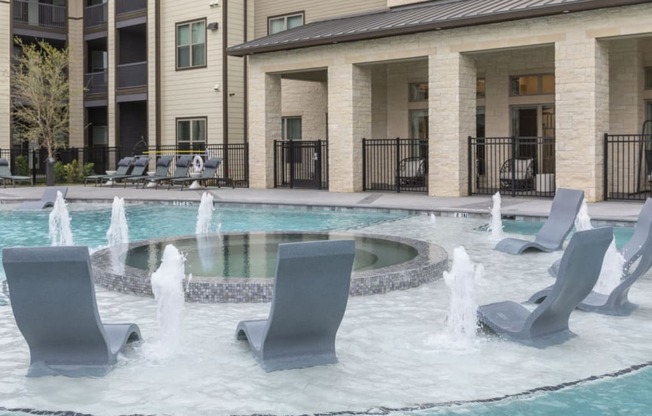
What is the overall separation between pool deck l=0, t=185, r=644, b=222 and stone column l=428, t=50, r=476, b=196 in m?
0.65

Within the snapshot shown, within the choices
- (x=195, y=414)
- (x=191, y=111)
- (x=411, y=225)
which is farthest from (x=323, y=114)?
(x=195, y=414)

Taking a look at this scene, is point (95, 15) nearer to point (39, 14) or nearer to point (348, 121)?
point (39, 14)

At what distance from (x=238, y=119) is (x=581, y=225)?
19425 mm

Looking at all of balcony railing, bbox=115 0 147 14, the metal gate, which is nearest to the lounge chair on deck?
the metal gate

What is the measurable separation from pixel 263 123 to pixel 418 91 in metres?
5.30

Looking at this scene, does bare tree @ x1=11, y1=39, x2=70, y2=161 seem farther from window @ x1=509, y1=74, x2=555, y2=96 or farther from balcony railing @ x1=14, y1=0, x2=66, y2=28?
window @ x1=509, y1=74, x2=555, y2=96

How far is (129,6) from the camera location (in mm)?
33625

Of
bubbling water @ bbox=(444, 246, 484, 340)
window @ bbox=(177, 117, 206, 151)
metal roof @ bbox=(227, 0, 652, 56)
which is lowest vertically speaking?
bubbling water @ bbox=(444, 246, 484, 340)

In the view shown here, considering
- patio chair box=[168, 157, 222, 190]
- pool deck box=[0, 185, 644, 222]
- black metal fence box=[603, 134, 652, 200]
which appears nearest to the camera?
pool deck box=[0, 185, 644, 222]

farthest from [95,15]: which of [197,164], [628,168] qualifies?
[628,168]

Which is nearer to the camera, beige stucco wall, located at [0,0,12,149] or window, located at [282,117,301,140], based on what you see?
window, located at [282,117,301,140]

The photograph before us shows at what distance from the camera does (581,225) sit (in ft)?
44.4

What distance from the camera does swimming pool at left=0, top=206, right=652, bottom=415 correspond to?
5.00 meters

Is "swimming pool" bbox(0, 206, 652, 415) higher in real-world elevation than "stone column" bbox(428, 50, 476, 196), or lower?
lower
